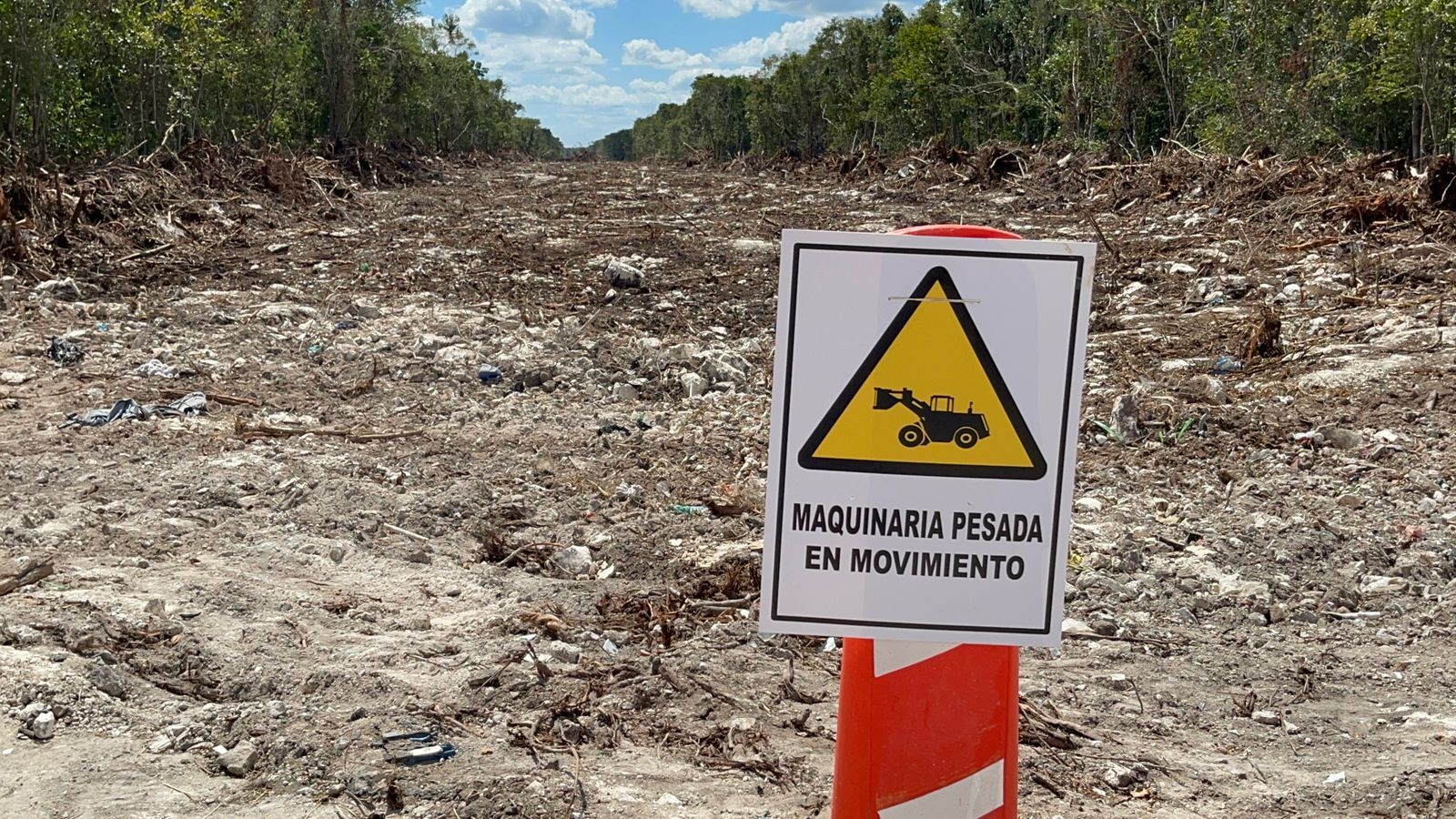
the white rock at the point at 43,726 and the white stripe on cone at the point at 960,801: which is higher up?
the white stripe on cone at the point at 960,801

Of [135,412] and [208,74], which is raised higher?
[208,74]

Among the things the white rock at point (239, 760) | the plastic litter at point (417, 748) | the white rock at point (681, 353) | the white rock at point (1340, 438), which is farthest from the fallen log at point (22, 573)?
the white rock at point (1340, 438)

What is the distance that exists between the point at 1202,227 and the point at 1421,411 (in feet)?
22.4

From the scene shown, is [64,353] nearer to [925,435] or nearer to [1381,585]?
[1381,585]

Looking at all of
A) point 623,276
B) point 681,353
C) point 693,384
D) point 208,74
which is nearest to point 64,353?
point 681,353

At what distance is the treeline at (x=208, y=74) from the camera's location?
13.0 metres

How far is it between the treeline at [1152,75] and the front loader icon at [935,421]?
482 inches

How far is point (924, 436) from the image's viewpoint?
1.53 meters

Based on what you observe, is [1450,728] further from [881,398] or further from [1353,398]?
[1353,398]

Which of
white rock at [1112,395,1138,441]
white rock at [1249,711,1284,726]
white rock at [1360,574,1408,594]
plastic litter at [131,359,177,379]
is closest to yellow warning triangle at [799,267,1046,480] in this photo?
white rock at [1249,711,1284,726]

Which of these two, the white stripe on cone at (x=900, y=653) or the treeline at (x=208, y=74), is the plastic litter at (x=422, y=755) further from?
the treeline at (x=208, y=74)

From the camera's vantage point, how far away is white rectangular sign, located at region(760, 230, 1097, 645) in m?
1.50

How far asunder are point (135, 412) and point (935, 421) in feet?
16.9

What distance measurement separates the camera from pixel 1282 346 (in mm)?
6797
